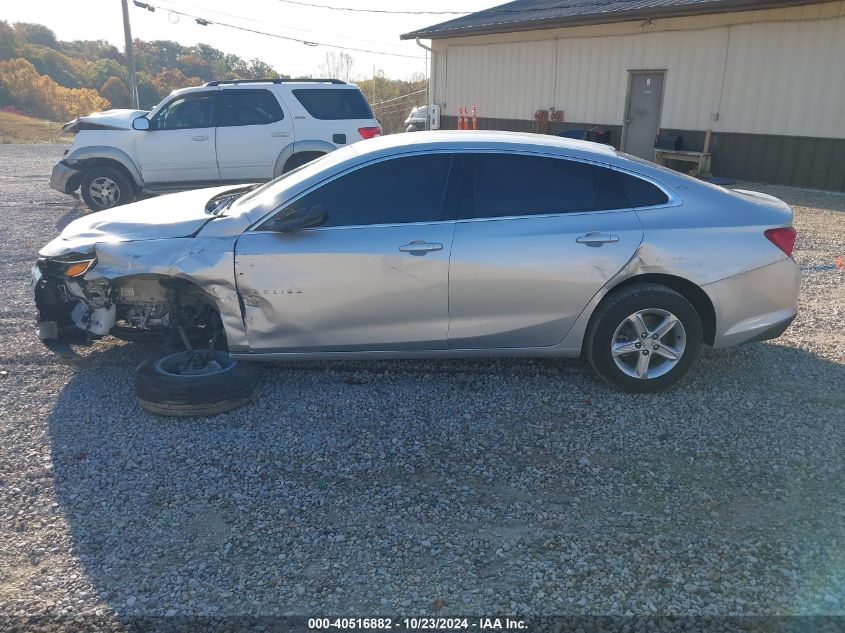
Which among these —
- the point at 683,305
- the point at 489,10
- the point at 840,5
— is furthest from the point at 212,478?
the point at 489,10

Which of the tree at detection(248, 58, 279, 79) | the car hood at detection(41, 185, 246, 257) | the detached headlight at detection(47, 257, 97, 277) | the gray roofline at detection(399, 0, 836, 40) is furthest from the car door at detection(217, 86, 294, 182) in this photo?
the tree at detection(248, 58, 279, 79)

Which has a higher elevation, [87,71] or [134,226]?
[87,71]

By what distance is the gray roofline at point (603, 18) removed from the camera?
42.9 ft

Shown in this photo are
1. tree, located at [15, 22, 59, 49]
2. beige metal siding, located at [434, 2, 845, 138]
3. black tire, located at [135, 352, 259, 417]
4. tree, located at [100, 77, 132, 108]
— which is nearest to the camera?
black tire, located at [135, 352, 259, 417]

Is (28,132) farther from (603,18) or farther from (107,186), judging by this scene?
(603,18)

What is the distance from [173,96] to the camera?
10500 mm

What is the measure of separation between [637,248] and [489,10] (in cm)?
1975

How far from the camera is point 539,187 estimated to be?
4.56m

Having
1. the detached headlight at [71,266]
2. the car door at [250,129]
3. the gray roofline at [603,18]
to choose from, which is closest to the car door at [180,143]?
the car door at [250,129]

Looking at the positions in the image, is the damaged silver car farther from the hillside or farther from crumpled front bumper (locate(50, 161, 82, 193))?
the hillside

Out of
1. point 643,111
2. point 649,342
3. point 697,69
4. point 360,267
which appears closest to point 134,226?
point 360,267

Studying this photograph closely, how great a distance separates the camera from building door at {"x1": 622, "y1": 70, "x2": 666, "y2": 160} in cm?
1591

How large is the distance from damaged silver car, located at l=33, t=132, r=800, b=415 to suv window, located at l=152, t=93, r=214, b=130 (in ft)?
20.9

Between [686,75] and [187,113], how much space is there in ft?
35.1
